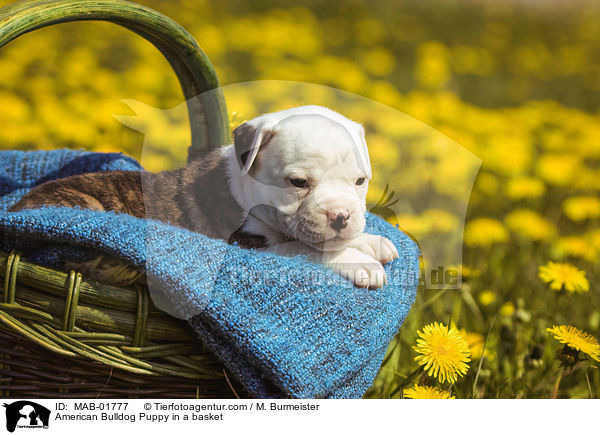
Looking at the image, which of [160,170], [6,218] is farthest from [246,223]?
[6,218]

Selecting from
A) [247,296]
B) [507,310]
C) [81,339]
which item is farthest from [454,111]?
[81,339]

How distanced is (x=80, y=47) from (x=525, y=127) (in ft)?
4.28

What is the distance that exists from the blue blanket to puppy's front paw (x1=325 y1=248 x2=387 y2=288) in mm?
13

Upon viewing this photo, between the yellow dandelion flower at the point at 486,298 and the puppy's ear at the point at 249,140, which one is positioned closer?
the puppy's ear at the point at 249,140

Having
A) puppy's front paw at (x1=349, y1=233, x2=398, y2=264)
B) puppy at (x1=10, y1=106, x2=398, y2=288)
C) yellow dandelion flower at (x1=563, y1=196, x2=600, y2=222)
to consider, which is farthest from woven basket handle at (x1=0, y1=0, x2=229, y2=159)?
yellow dandelion flower at (x1=563, y1=196, x2=600, y2=222)

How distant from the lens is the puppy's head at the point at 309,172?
72 centimetres

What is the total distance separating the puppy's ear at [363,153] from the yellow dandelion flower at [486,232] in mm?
600

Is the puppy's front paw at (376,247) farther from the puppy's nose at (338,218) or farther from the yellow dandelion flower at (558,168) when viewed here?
the yellow dandelion flower at (558,168)

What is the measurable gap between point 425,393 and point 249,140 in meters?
0.48

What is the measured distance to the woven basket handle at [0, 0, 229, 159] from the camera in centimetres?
75

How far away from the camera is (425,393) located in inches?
33.1
